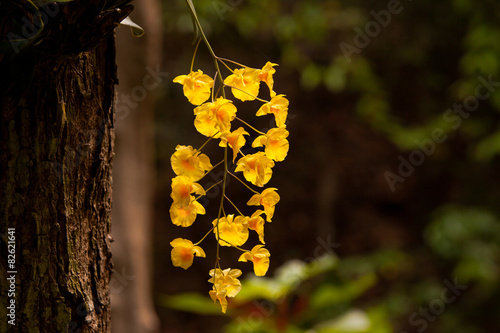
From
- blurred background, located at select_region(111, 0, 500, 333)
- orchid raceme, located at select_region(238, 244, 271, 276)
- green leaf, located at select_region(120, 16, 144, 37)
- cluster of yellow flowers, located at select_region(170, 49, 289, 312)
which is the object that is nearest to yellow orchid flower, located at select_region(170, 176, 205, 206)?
cluster of yellow flowers, located at select_region(170, 49, 289, 312)

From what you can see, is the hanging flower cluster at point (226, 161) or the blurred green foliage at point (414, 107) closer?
the hanging flower cluster at point (226, 161)

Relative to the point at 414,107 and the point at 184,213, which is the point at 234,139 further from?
the point at 414,107

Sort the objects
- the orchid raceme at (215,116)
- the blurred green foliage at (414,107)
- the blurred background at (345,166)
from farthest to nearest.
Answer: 1. the blurred green foliage at (414,107)
2. the blurred background at (345,166)
3. the orchid raceme at (215,116)

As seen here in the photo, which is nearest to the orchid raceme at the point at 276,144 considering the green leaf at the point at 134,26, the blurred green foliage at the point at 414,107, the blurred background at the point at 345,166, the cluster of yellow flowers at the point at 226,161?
the cluster of yellow flowers at the point at 226,161

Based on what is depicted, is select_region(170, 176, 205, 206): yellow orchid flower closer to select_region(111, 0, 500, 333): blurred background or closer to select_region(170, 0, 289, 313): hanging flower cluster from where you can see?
select_region(170, 0, 289, 313): hanging flower cluster

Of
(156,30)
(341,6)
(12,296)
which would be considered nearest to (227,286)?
(12,296)

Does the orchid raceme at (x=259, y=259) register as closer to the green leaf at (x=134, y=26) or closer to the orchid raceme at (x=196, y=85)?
the orchid raceme at (x=196, y=85)
